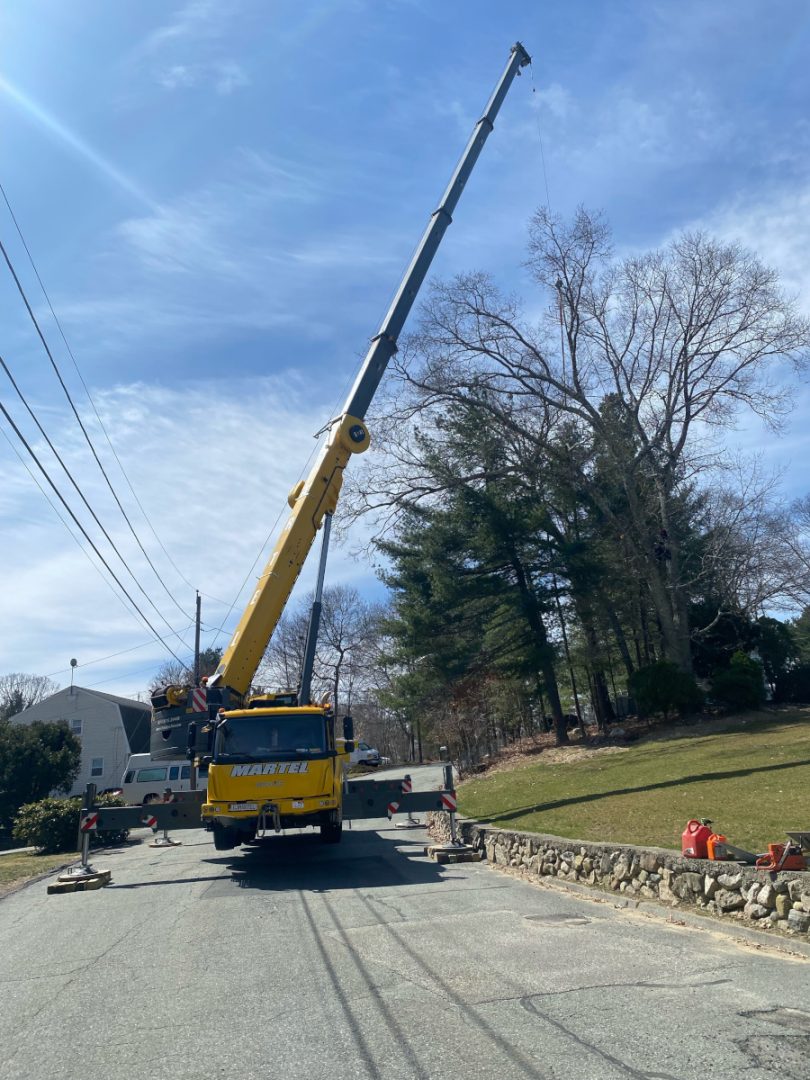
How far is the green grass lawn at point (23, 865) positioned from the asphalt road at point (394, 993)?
4.47 meters

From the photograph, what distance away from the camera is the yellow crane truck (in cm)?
1245

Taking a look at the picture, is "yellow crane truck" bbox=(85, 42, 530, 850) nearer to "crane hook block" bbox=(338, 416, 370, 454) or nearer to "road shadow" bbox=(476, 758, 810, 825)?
"crane hook block" bbox=(338, 416, 370, 454)

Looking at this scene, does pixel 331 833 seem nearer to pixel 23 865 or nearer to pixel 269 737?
pixel 269 737

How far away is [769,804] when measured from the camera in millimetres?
11648

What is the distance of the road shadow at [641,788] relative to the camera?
600 inches

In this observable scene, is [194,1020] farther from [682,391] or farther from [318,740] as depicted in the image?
[682,391]

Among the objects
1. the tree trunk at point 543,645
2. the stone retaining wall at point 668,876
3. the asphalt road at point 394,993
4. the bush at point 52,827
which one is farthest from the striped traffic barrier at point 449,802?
the tree trunk at point 543,645

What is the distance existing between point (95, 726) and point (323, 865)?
140 ft

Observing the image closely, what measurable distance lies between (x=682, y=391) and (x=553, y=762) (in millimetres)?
14122

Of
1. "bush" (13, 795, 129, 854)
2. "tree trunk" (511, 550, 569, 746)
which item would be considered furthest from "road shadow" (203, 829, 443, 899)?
"tree trunk" (511, 550, 569, 746)

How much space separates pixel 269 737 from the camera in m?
12.8

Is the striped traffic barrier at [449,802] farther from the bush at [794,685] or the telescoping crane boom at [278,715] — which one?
the bush at [794,685]

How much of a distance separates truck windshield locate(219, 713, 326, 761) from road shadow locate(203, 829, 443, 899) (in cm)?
180

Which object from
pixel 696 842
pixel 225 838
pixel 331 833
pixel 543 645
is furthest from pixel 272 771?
pixel 543 645
